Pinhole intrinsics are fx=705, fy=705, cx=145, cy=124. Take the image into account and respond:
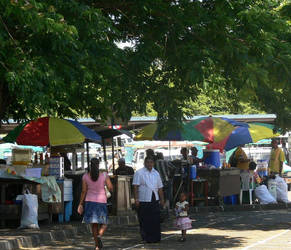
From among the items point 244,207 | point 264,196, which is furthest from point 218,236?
point 264,196

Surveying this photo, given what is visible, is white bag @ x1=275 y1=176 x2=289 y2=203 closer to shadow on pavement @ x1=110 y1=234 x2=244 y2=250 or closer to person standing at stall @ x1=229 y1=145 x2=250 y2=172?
person standing at stall @ x1=229 y1=145 x2=250 y2=172

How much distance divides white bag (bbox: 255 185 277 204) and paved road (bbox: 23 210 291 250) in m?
2.96

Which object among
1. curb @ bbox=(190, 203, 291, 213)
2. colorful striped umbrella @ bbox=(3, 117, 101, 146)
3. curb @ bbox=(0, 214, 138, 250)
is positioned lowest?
curb @ bbox=(0, 214, 138, 250)

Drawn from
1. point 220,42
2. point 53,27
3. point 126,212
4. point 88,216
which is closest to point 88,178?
point 88,216

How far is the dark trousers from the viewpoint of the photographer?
13359 millimetres

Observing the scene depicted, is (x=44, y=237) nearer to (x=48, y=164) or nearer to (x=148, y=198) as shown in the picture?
(x=148, y=198)

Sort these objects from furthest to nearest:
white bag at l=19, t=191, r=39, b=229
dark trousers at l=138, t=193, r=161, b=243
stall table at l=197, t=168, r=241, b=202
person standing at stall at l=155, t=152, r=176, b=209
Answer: stall table at l=197, t=168, r=241, b=202 < person standing at stall at l=155, t=152, r=176, b=209 < white bag at l=19, t=191, r=39, b=229 < dark trousers at l=138, t=193, r=161, b=243

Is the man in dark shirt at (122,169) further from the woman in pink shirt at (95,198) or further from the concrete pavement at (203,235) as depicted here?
the woman in pink shirt at (95,198)

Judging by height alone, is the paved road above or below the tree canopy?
below

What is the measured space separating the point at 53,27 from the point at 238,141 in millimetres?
11463

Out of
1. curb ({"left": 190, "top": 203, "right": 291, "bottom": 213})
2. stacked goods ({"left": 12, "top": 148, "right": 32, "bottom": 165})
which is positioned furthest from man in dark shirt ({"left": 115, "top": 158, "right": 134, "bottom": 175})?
stacked goods ({"left": 12, "top": 148, "right": 32, "bottom": 165})

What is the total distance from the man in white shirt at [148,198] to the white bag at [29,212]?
2696 mm

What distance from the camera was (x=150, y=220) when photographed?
530 inches

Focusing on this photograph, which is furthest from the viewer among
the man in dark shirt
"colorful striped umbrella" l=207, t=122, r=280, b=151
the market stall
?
"colorful striped umbrella" l=207, t=122, r=280, b=151
